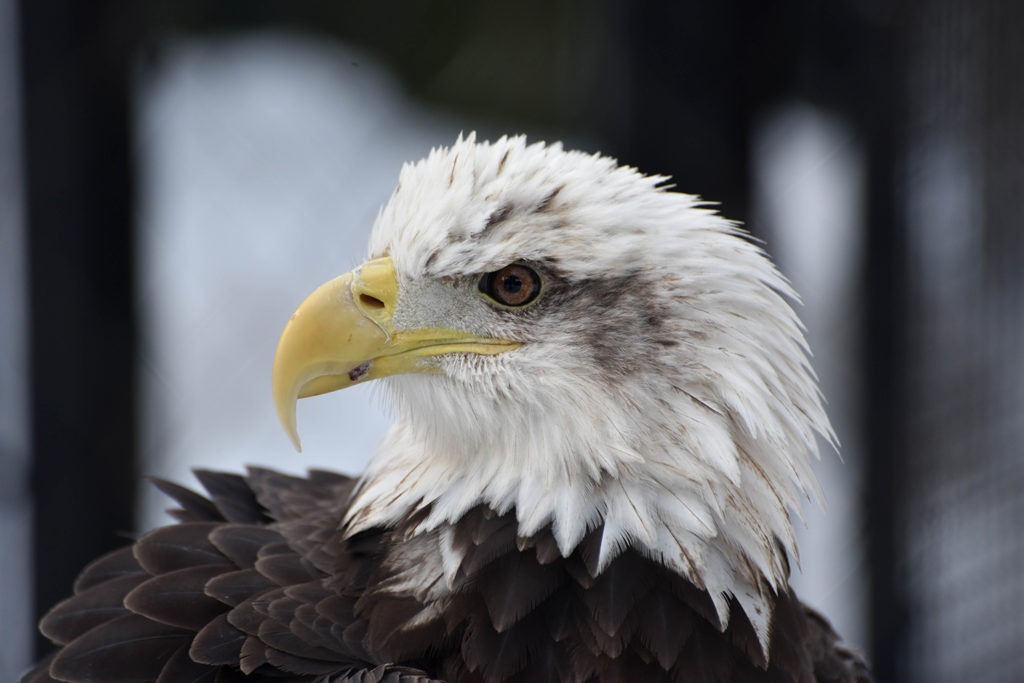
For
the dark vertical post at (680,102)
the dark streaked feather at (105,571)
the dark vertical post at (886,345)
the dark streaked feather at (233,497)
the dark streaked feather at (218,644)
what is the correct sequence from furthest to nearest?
1. the dark vertical post at (886,345)
2. the dark vertical post at (680,102)
3. the dark streaked feather at (233,497)
4. the dark streaked feather at (105,571)
5. the dark streaked feather at (218,644)

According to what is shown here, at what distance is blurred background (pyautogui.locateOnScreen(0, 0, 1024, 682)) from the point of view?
235 centimetres

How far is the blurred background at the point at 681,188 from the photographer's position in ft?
7.72

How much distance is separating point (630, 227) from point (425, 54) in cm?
387

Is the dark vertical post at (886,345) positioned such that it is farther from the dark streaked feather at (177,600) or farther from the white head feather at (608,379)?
the dark streaked feather at (177,600)

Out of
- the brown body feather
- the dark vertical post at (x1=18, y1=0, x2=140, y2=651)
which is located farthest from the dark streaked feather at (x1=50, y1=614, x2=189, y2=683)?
the dark vertical post at (x1=18, y1=0, x2=140, y2=651)

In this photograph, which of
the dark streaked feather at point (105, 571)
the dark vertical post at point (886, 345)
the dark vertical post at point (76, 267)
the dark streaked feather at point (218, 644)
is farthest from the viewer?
the dark vertical post at point (886, 345)

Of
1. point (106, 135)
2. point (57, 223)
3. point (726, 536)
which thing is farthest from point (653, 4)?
point (726, 536)

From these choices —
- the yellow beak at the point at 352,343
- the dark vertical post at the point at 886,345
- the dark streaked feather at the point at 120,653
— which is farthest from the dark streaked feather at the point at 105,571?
the dark vertical post at the point at 886,345

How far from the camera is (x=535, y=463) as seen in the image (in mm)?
1228

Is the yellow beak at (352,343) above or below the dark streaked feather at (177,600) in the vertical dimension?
above

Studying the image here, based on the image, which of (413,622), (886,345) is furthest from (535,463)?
(886,345)

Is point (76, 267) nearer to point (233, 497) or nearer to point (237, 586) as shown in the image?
point (233, 497)

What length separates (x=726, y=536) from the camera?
1248mm

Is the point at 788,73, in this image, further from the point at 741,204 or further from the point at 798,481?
Answer: the point at 798,481
